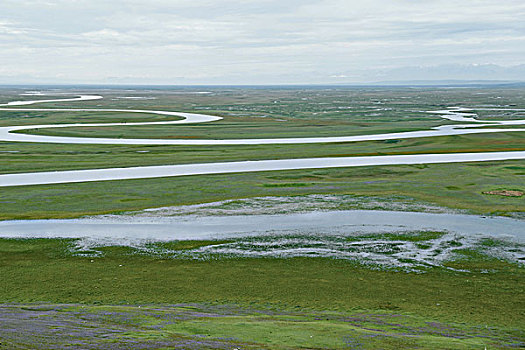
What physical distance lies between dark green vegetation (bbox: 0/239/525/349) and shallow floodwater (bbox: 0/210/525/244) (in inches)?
123

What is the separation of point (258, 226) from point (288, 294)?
12526mm

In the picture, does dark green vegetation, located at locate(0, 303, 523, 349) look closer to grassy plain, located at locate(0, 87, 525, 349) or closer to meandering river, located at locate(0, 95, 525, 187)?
grassy plain, located at locate(0, 87, 525, 349)

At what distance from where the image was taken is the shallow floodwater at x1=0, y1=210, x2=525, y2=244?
3569 cm

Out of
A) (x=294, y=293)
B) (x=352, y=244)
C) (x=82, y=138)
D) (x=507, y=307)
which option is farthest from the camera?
(x=82, y=138)

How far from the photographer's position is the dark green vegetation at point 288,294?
2006 cm

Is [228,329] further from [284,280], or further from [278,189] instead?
[278,189]

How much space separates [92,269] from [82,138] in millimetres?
65690

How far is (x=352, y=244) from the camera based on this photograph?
110ft

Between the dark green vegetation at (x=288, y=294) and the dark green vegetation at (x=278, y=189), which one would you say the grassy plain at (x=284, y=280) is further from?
the dark green vegetation at (x=278, y=189)

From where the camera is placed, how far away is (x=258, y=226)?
37875mm

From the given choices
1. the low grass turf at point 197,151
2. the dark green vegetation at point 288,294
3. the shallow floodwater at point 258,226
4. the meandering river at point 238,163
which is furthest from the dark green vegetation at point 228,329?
the low grass turf at point 197,151

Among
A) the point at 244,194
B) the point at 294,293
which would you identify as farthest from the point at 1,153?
the point at 294,293

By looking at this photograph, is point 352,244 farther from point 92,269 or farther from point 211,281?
point 92,269

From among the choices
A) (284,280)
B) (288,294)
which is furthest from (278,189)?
(288,294)
